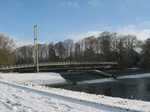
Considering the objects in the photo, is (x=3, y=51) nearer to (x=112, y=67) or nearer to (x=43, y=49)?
(x=112, y=67)

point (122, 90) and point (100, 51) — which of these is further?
point (100, 51)

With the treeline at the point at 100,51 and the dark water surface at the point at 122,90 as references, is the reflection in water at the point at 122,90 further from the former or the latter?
the treeline at the point at 100,51

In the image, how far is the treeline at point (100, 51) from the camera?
97363mm

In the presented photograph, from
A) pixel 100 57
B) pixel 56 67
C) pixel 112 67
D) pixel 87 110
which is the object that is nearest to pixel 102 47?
pixel 100 57

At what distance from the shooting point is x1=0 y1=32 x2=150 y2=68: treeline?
97.4 m

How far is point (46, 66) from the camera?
84.1 metres

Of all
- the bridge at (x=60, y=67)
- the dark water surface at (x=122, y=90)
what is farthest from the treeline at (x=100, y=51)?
the dark water surface at (x=122, y=90)

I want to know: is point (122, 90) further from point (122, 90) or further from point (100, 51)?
point (100, 51)

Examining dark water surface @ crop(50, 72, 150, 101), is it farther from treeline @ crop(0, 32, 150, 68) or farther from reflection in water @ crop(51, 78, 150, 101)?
treeline @ crop(0, 32, 150, 68)

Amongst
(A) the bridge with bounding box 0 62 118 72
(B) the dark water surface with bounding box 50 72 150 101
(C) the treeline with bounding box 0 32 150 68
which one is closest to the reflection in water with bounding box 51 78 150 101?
(B) the dark water surface with bounding box 50 72 150 101

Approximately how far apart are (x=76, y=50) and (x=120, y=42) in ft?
76.4

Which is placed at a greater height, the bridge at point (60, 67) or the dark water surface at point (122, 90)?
the bridge at point (60, 67)

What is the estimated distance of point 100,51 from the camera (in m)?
115

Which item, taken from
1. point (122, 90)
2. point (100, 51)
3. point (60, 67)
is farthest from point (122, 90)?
point (100, 51)
